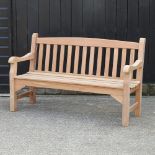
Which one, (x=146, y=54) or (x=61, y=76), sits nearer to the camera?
(x=61, y=76)

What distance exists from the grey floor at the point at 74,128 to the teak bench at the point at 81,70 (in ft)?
0.79

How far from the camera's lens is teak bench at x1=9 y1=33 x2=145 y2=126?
5.92 m

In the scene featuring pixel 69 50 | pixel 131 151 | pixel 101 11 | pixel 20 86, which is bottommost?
pixel 131 151

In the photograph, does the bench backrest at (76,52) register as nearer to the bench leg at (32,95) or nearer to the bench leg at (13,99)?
the bench leg at (32,95)

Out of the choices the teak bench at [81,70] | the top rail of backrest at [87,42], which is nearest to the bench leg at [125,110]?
the teak bench at [81,70]

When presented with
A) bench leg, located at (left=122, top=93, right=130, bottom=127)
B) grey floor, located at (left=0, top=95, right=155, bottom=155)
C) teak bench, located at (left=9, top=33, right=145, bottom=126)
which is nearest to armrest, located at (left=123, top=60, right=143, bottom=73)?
teak bench, located at (left=9, top=33, right=145, bottom=126)

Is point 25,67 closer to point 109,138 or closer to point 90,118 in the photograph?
point 90,118

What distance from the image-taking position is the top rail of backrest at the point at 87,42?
6418 mm

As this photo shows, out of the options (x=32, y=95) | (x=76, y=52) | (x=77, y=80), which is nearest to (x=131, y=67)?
(x=77, y=80)

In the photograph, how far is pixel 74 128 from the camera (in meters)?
5.84

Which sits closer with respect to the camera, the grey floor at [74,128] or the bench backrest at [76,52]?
the grey floor at [74,128]

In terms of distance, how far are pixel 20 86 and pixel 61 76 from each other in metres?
0.62

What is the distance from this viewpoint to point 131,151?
198 inches

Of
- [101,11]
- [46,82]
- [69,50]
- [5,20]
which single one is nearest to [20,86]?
[46,82]
